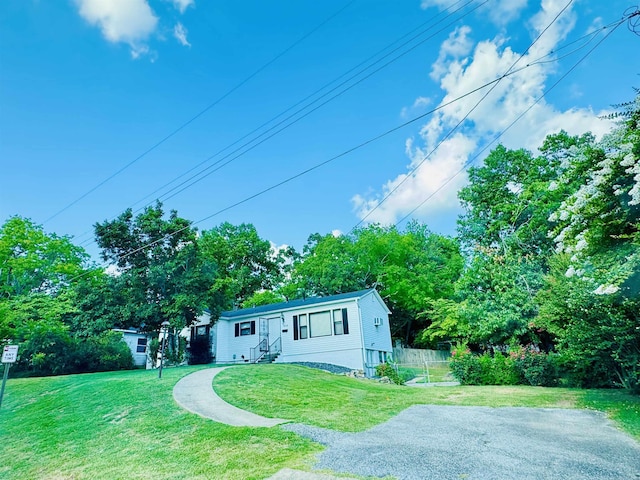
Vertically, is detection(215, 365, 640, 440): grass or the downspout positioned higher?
the downspout

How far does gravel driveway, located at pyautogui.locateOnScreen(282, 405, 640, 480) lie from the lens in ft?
14.2

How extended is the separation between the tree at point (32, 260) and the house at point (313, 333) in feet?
33.4

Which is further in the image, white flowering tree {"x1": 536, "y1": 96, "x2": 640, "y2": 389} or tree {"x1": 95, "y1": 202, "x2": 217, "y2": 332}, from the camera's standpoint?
tree {"x1": 95, "y1": 202, "x2": 217, "y2": 332}

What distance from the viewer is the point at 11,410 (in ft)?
33.2

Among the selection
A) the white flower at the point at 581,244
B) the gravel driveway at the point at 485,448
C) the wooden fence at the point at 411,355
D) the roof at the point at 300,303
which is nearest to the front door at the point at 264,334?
the roof at the point at 300,303

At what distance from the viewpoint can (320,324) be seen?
20266mm

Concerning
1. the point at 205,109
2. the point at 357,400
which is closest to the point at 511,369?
the point at 357,400

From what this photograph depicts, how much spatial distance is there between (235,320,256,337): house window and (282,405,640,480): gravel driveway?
1617cm

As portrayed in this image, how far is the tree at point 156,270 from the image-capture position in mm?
19391

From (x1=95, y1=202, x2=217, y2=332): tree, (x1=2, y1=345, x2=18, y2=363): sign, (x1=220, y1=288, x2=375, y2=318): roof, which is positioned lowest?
(x1=2, y1=345, x2=18, y2=363): sign

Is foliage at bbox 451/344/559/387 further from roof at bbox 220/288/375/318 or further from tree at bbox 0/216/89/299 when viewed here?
tree at bbox 0/216/89/299

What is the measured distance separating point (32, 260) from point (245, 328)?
1202 cm

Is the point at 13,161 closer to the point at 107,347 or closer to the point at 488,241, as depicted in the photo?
the point at 107,347

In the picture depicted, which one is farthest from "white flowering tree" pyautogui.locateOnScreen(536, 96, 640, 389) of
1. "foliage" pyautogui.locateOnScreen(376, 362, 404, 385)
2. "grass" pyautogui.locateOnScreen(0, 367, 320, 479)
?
"foliage" pyautogui.locateOnScreen(376, 362, 404, 385)
